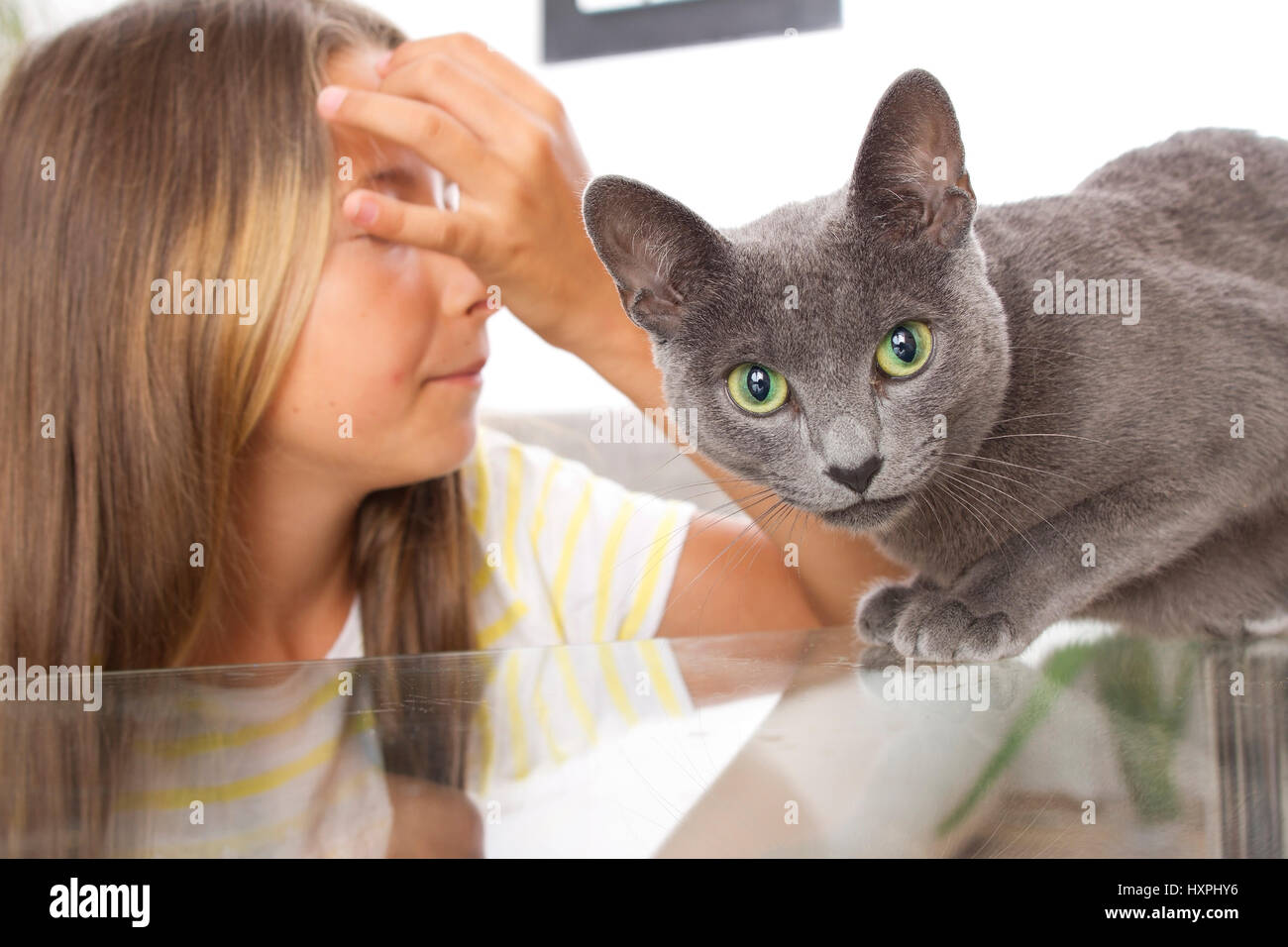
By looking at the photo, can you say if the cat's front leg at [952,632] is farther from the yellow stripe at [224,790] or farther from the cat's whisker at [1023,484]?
the yellow stripe at [224,790]

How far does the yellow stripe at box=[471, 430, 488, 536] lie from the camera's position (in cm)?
143

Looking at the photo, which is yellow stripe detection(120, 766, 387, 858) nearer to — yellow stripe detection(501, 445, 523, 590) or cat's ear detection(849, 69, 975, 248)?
cat's ear detection(849, 69, 975, 248)

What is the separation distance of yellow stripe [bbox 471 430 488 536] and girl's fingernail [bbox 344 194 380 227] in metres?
0.61

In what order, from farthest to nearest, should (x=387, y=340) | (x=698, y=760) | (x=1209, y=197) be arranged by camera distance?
(x=387, y=340) < (x=1209, y=197) < (x=698, y=760)

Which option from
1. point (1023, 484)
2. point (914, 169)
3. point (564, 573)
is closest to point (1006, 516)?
point (1023, 484)

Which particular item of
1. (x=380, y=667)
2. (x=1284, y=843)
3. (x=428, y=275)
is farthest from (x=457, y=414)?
(x=1284, y=843)

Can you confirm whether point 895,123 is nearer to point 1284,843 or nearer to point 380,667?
point 1284,843

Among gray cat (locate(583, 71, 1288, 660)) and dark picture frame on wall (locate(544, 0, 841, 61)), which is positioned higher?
dark picture frame on wall (locate(544, 0, 841, 61))

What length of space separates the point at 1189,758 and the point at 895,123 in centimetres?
39

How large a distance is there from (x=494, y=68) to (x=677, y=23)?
48cm

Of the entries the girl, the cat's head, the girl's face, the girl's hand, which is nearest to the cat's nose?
the cat's head

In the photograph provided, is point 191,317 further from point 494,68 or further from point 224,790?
point 224,790

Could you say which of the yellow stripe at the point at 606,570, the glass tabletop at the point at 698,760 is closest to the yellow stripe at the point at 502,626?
the yellow stripe at the point at 606,570

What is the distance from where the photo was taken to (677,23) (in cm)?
126
